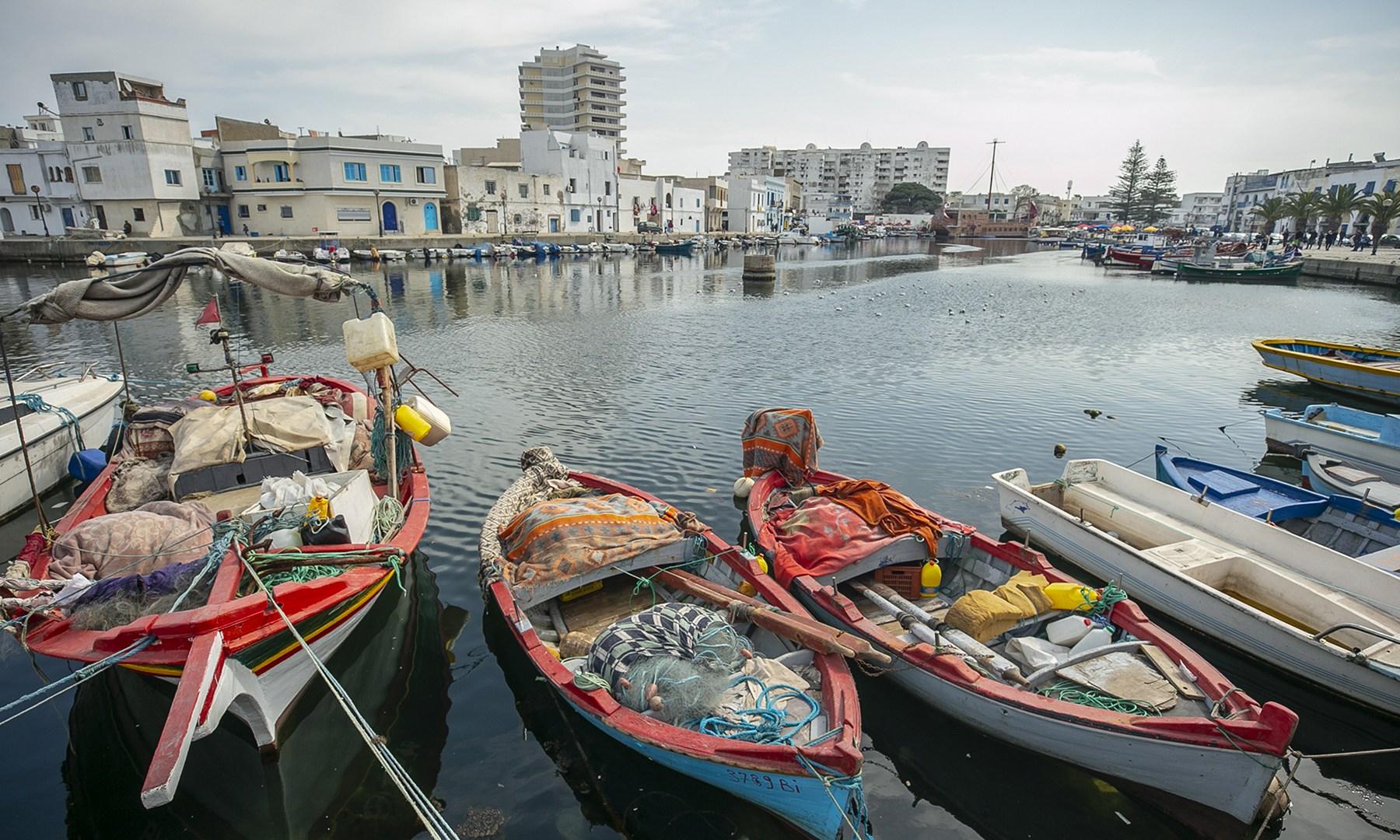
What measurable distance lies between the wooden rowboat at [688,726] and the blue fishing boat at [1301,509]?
840 cm

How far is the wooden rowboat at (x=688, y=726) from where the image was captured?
18.5 feet

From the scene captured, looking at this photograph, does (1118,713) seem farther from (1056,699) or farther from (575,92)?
(575,92)

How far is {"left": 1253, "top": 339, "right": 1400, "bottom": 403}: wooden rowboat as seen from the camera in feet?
66.1

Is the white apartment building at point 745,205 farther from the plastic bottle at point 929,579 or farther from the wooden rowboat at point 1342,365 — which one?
the plastic bottle at point 929,579

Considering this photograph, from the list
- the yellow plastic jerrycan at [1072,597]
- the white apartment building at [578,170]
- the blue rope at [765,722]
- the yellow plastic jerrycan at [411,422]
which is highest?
the white apartment building at [578,170]

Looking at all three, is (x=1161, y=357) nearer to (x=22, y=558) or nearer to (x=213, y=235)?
(x=22, y=558)

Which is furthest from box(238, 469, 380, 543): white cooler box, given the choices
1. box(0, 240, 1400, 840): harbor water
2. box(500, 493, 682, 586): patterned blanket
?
box(500, 493, 682, 586): patterned blanket

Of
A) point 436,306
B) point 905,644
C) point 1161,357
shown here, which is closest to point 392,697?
point 905,644

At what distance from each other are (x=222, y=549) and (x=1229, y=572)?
13.0 meters

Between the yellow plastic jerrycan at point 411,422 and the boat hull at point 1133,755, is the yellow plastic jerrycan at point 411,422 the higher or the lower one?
the higher one

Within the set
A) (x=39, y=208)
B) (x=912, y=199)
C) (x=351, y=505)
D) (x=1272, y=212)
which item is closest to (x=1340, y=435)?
(x=351, y=505)

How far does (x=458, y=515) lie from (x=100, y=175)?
6661 cm

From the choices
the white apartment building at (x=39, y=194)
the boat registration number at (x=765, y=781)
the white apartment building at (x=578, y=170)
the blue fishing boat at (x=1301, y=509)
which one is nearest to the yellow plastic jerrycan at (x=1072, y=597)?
the boat registration number at (x=765, y=781)

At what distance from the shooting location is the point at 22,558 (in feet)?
25.7
